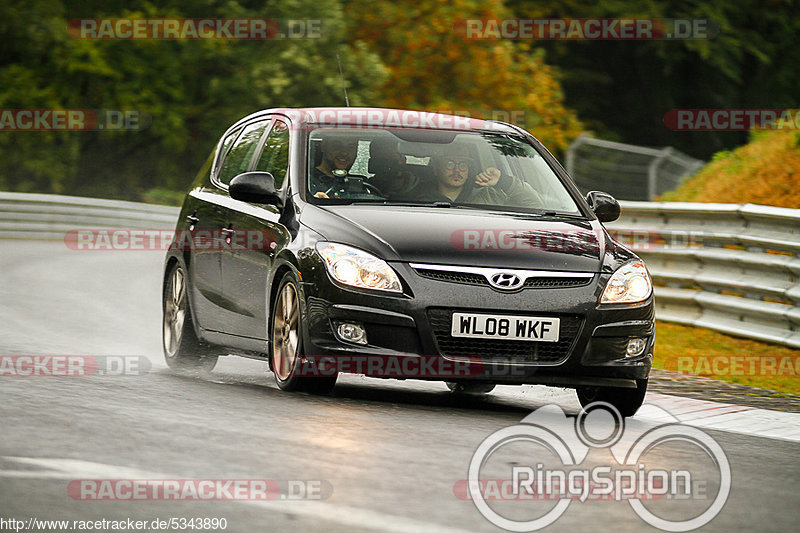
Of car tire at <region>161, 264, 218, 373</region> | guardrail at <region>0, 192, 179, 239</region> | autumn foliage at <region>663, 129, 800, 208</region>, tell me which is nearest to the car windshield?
car tire at <region>161, 264, 218, 373</region>

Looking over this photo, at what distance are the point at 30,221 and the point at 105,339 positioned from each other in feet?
55.5

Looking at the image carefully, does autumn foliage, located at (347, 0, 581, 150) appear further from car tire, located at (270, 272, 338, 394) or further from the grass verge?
car tire, located at (270, 272, 338, 394)

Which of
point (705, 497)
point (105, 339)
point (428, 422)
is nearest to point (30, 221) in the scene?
point (105, 339)

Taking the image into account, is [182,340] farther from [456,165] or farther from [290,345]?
[456,165]

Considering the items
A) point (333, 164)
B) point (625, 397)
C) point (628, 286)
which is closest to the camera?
point (628, 286)

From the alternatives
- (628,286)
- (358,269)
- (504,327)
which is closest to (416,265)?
(358,269)

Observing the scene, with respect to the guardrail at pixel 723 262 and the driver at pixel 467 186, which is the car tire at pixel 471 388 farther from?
the guardrail at pixel 723 262

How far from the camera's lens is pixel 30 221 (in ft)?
94.4

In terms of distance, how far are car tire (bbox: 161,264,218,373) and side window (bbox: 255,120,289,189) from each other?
1.15 metres

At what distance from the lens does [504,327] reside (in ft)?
28.1

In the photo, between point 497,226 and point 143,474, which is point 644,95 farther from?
point 143,474

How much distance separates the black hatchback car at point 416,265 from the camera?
854 cm

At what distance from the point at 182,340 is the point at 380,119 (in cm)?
207

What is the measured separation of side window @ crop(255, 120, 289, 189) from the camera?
9.84m
